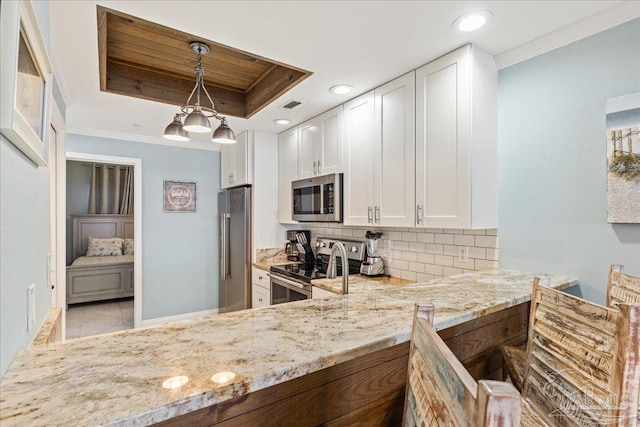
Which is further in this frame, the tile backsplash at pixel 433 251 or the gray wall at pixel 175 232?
the gray wall at pixel 175 232

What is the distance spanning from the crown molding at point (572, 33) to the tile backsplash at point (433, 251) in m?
1.08

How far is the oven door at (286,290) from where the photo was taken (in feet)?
9.05

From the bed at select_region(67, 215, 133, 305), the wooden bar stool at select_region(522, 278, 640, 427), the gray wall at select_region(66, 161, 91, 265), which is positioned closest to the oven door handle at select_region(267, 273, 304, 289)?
the wooden bar stool at select_region(522, 278, 640, 427)

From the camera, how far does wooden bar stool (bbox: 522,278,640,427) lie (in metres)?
0.82

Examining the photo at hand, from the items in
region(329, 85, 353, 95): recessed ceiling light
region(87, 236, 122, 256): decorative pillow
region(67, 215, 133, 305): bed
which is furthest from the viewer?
region(87, 236, 122, 256): decorative pillow

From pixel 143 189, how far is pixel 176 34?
2.49 m

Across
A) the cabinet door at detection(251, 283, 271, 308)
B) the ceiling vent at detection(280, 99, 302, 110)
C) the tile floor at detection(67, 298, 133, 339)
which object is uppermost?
the ceiling vent at detection(280, 99, 302, 110)

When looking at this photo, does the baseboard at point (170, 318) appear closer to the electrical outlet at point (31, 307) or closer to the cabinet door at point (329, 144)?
the cabinet door at point (329, 144)

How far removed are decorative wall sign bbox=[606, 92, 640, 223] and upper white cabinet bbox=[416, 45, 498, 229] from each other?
0.56m

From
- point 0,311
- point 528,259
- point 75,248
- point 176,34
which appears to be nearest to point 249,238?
point 176,34

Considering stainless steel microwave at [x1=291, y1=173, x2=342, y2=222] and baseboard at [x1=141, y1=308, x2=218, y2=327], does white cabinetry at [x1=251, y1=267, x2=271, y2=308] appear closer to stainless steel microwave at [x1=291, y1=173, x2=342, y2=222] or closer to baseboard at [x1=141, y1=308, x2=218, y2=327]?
stainless steel microwave at [x1=291, y1=173, x2=342, y2=222]

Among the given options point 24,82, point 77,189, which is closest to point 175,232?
point 77,189

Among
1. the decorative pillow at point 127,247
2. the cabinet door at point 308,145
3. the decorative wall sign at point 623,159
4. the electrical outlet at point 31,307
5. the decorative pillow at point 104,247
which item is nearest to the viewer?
the electrical outlet at point 31,307

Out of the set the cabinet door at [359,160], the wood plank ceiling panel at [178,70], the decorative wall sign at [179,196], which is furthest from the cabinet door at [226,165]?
the cabinet door at [359,160]
